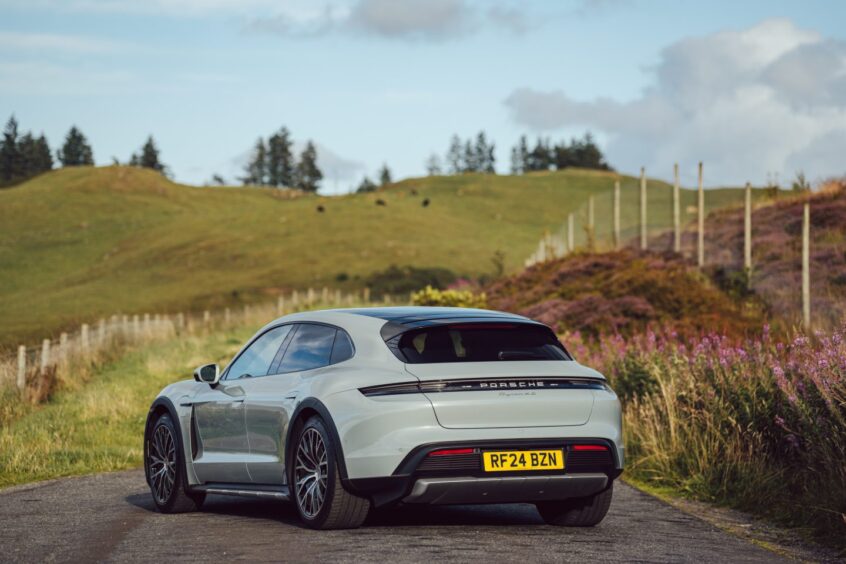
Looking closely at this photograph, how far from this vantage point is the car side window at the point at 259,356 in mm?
10031

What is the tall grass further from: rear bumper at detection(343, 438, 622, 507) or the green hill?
the green hill

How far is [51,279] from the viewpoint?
341 feet

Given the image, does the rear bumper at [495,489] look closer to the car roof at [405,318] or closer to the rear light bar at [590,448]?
the rear light bar at [590,448]

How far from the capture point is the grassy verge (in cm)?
1450

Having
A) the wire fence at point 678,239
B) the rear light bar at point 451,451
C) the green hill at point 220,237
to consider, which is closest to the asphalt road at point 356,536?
the rear light bar at point 451,451

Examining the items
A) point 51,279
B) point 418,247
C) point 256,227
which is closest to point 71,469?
point 418,247

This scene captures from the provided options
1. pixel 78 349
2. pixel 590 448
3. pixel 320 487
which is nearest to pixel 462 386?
pixel 590 448

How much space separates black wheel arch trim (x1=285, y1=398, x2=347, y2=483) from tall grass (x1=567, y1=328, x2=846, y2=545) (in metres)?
3.42

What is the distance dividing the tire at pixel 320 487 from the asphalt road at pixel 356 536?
0.39ft

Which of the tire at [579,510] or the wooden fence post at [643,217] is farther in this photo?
the wooden fence post at [643,217]

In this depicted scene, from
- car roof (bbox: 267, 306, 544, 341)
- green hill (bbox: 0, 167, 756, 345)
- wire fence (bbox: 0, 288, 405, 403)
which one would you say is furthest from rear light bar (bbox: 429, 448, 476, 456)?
green hill (bbox: 0, 167, 756, 345)

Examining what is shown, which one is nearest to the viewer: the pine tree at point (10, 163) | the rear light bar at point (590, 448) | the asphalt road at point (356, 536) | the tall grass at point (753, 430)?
the asphalt road at point (356, 536)

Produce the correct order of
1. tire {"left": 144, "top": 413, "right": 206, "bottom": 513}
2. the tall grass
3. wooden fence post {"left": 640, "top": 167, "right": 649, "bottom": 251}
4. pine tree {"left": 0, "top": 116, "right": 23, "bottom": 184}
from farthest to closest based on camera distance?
1. pine tree {"left": 0, "top": 116, "right": 23, "bottom": 184}
2. wooden fence post {"left": 640, "top": 167, "right": 649, "bottom": 251}
3. tire {"left": 144, "top": 413, "right": 206, "bottom": 513}
4. the tall grass

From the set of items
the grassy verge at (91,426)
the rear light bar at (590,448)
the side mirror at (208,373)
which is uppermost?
the side mirror at (208,373)
